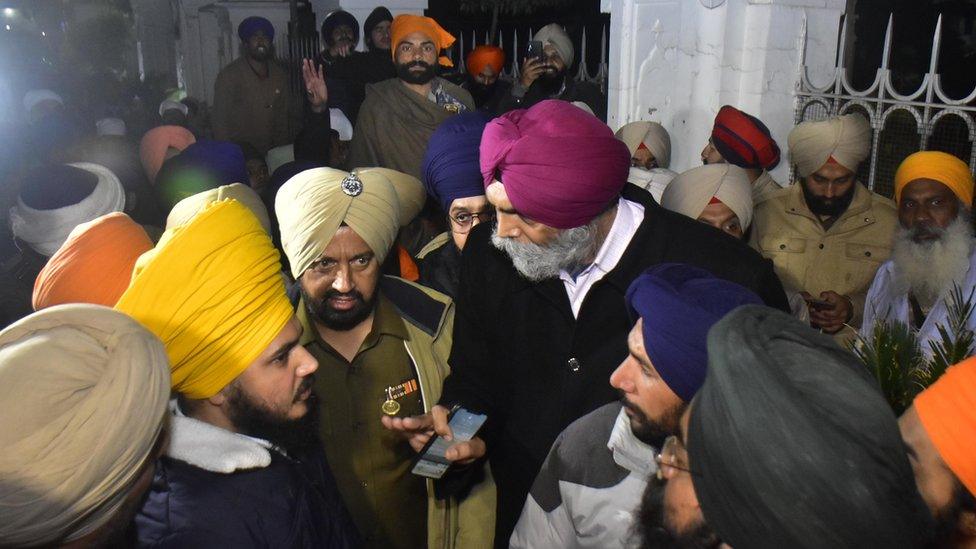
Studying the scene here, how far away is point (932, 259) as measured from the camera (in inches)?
154

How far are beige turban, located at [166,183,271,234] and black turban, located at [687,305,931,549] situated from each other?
1.69m

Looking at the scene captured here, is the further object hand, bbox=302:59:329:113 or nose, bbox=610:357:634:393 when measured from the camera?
hand, bbox=302:59:329:113

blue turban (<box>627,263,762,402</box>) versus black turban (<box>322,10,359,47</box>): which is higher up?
black turban (<box>322,10,359,47</box>)

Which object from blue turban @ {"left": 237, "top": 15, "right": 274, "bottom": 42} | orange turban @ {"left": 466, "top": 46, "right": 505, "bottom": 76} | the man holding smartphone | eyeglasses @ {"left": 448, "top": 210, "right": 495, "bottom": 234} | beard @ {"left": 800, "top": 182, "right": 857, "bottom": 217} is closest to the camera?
eyeglasses @ {"left": 448, "top": 210, "right": 495, "bottom": 234}

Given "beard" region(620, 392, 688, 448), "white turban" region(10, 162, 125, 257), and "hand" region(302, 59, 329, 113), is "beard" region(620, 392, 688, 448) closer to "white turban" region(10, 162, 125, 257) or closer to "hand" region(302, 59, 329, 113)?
"white turban" region(10, 162, 125, 257)

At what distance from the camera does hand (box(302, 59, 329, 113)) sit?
5.61 meters

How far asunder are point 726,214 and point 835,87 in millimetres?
1968

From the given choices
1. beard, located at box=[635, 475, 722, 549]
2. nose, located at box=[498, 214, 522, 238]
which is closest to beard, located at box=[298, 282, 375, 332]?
nose, located at box=[498, 214, 522, 238]

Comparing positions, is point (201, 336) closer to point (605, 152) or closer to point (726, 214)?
point (605, 152)

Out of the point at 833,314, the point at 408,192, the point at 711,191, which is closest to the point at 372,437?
the point at 408,192

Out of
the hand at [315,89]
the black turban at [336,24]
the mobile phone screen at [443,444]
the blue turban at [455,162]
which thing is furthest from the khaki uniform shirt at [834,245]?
the black turban at [336,24]

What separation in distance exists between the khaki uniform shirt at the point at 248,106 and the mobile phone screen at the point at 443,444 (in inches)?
219

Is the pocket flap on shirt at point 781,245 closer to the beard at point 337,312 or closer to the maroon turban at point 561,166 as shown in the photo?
the maroon turban at point 561,166

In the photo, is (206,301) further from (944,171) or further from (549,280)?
(944,171)
